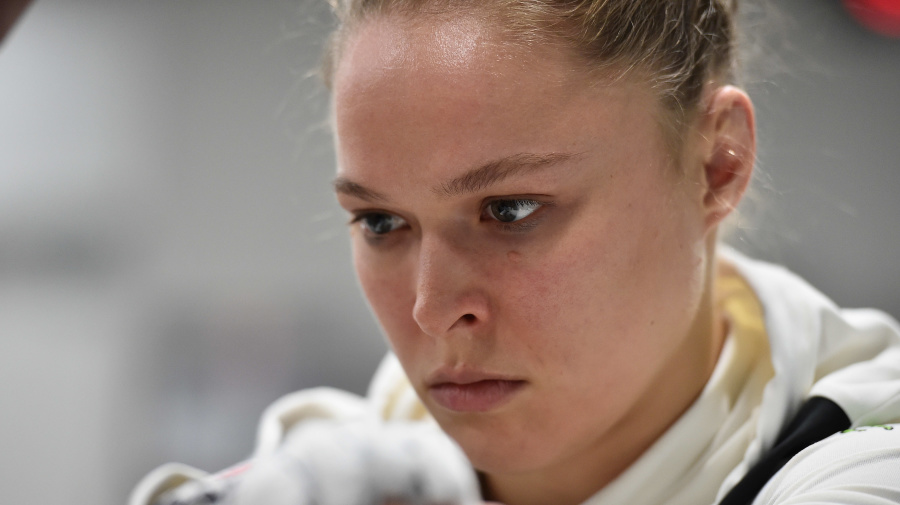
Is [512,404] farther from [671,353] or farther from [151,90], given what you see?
[151,90]

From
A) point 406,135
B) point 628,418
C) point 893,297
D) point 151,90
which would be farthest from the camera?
point 151,90

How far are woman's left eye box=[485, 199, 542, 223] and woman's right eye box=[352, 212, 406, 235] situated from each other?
12cm

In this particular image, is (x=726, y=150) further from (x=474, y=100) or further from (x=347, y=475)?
(x=347, y=475)

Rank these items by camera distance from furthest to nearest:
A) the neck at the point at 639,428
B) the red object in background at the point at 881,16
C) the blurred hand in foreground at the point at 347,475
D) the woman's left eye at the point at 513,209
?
the red object in background at the point at 881,16 < the neck at the point at 639,428 < the woman's left eye at the point at 513,209 < the blurred hand in foreground at the point at 347,475

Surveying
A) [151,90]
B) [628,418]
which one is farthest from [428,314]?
[151,90]

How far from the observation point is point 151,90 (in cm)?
305

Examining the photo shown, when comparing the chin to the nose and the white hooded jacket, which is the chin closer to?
the white hooded jacket

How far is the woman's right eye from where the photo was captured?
34.4 inches

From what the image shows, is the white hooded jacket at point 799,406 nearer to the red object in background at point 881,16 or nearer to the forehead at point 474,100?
the forehead at point 474,100

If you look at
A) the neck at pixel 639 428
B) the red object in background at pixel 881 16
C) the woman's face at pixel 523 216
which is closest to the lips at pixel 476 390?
the woman's face at pixel 523 216

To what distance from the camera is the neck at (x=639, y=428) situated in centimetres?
89

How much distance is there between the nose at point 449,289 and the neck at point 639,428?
0.75 feet

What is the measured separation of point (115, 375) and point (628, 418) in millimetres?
2453

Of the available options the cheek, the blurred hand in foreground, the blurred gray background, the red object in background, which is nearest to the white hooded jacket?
the blurred hand in foreground
